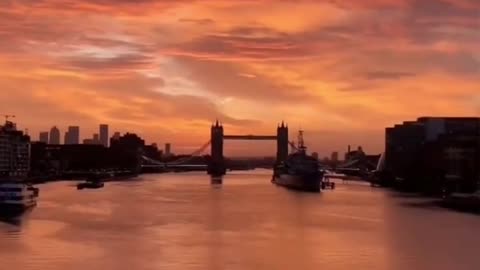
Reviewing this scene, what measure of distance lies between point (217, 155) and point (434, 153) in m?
52.5

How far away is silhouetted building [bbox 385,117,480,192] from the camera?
186 feet

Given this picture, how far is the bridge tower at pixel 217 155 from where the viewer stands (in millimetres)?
109938

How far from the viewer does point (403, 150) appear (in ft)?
247

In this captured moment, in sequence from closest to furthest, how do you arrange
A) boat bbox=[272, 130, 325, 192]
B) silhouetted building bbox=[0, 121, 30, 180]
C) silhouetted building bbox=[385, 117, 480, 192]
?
1. silhouetted building bbox=[385, 117, 480, 192]
2. boat bbox=[272, 130, 325, 192]
3. silhouetted building bbox=[0, 121, 30, 180]

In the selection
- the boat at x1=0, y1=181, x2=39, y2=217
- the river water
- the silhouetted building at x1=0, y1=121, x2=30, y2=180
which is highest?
the silhouetted building at x1=0, y1=121, x2=30, y2=180

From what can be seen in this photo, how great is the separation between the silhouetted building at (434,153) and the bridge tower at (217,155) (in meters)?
32.8

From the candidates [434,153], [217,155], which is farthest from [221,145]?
[434,153]

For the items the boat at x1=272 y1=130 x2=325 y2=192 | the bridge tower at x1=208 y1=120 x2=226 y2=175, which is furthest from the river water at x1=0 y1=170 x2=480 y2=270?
the bridge tower at x1=208 y1=120 x2=226 y2=175

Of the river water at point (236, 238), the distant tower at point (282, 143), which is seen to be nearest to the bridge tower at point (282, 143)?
the distant tower at point (282, 143)

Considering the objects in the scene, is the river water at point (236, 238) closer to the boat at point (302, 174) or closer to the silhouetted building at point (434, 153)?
the silhouetted building at point (434, 153)

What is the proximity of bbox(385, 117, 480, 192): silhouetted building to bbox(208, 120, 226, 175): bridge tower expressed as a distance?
32.8m

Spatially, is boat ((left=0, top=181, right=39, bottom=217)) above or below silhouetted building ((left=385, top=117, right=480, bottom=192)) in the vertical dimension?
below

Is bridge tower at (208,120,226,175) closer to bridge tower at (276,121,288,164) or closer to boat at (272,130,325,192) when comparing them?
bridge tower at (276,121,288,164)

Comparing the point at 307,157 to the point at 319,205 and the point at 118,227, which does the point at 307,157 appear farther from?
the point at 118,227
